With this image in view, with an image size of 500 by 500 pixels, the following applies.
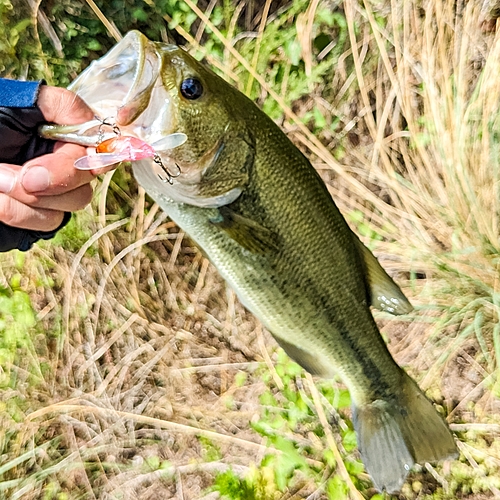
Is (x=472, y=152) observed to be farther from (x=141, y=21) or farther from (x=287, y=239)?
(x=141, y=21)

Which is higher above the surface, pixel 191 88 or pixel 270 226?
pixel 191 88

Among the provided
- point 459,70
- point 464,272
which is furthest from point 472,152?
point 464,272

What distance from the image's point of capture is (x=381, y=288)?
53.9 inches

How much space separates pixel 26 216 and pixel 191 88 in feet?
1.65

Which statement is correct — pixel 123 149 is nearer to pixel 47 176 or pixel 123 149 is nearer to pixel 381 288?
pixel 47 176

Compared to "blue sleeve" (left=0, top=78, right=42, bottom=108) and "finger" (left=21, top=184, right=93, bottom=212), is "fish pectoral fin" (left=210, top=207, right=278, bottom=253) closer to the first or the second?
"finger" (left=21, top=184, right=93, bottom=212)

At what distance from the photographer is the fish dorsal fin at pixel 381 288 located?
1350 millimetres

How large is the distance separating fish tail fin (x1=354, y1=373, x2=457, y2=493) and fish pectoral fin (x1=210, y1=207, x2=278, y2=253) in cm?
66

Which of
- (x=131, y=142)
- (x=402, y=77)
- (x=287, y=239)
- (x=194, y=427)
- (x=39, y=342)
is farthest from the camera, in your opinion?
(x=39, y=342)

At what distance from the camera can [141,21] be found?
2.56 metres

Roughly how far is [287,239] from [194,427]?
156 cm

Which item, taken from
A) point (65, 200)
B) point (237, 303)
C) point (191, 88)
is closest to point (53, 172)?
point (65, 200)

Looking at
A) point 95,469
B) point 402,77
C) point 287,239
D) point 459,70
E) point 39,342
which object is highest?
point 459,70

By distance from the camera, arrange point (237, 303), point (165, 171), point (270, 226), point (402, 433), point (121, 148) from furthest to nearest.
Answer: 1. point (237, 303)
2. point (402, 433)
3. point (270, 226)
4. point (165, 171)
5. point (121, 148)
